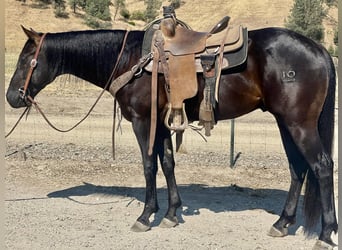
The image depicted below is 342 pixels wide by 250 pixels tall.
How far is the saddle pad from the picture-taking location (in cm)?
501

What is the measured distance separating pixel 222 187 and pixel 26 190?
267 cm

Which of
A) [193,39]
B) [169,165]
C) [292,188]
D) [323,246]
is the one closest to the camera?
[323,246]

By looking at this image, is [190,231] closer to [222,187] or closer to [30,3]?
[222,187]

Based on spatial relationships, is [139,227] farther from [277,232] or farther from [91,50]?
[91,50]

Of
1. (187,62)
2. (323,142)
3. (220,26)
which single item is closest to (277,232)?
(323,142)

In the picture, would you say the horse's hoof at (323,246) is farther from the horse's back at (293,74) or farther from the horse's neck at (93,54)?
the horse's neck at (93,54)

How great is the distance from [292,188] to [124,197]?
7.38 feet

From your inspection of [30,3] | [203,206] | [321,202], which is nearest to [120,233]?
[203,206]

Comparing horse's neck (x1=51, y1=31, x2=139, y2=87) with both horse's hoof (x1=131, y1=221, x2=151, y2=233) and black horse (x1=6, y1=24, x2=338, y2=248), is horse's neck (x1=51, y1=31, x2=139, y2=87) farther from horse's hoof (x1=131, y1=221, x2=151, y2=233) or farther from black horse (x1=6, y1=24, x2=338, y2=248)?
horse's hoof (x1=131, y1=221, x2=151, y2=233)

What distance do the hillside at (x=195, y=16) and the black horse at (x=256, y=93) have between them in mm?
27583

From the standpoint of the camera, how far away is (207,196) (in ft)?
21.5

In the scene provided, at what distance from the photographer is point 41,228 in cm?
539

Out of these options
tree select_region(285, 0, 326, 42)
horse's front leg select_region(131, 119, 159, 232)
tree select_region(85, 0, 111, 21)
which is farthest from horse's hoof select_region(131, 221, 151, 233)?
tree select_region(85, 0, 111, 21)

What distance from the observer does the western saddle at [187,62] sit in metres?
4.98
